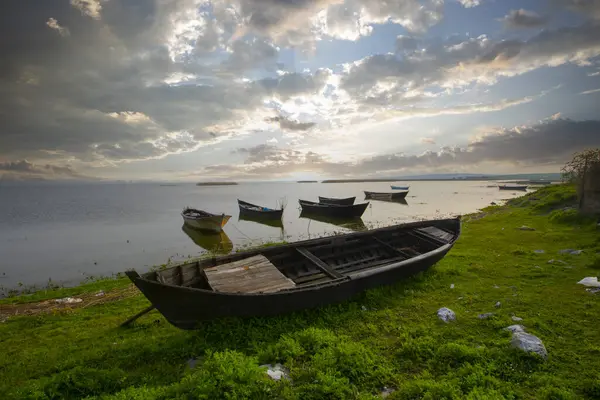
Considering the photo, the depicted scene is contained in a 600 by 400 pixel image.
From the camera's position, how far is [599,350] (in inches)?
210

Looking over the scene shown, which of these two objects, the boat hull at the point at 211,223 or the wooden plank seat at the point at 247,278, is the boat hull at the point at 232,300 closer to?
the wooden plank seat at the point at 247,278

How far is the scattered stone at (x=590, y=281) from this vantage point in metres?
8.22

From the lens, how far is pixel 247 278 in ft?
24.0

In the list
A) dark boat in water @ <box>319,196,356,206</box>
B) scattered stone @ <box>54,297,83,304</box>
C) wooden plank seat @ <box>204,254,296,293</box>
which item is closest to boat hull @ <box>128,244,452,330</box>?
wooden plank seat @ <box>204,254,296,293</box>

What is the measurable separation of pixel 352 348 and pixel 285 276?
3318mm

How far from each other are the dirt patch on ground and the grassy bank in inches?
11.3

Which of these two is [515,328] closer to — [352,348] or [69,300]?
[352,348]

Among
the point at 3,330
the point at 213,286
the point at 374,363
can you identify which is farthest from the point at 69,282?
the point at 374,363

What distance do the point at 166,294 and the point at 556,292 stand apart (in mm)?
10598

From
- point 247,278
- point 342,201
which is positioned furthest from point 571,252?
point 342,201

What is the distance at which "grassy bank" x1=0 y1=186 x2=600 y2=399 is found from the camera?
4.38 metres

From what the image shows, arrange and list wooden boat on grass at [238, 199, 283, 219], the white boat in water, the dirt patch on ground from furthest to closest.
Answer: wooden boat on grass at [238, 199, 283, 219], the white boat in water, the dirt patch on ground

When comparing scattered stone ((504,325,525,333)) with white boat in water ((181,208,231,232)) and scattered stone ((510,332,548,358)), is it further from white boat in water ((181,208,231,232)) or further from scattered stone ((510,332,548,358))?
white boat in water ((181,208,231,232))

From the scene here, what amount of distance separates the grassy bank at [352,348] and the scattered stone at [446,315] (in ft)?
0.54
